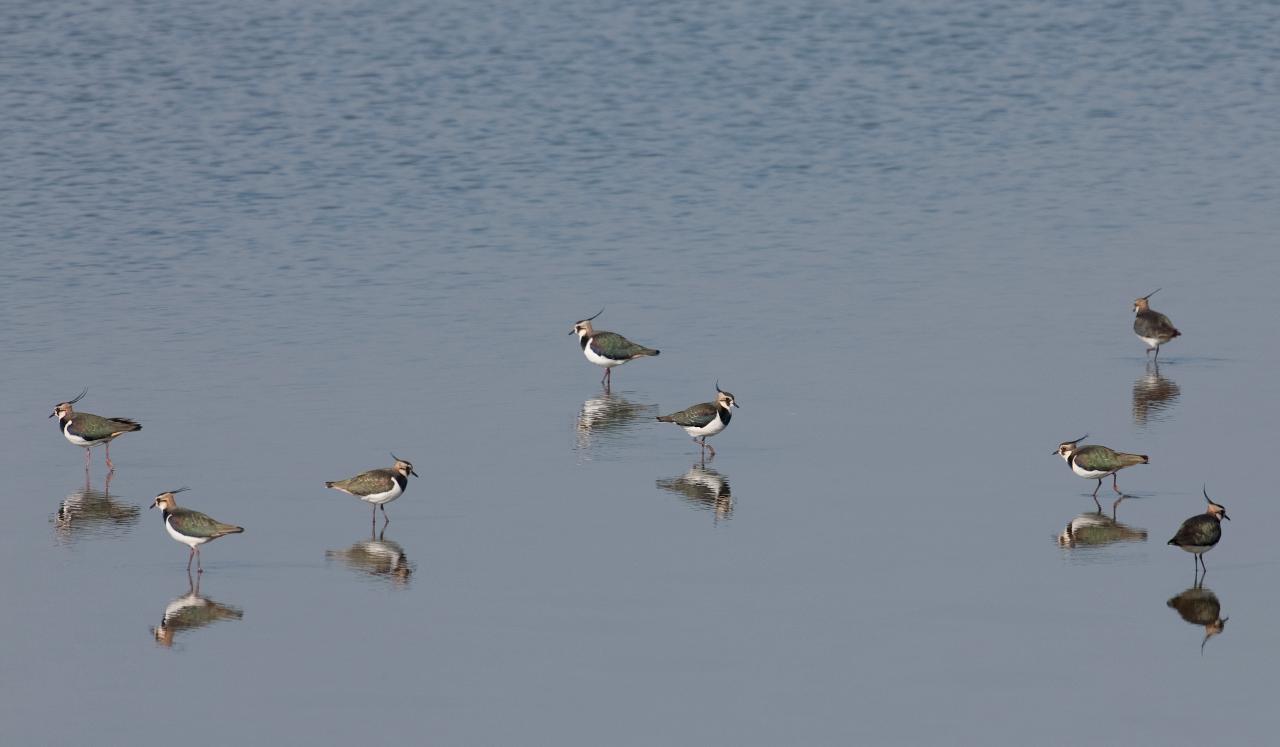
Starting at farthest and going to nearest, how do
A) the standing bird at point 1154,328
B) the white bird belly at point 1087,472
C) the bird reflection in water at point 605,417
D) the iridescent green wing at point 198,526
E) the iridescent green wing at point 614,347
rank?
the standing bird at point 1154,328 < the iridescent green wing at point 614,347 < the bird reflection in water at point 605,417 < the white bird belly at point 1087,472 < the iridescent green wing at point 198,526

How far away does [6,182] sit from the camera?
42.0 meters

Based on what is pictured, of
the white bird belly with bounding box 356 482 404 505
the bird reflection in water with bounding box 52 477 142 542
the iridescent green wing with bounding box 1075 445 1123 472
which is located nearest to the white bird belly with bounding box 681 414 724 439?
the white bird belly with bounding box 356 482 404 505

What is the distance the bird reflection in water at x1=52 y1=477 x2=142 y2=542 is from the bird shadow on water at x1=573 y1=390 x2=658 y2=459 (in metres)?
5.04

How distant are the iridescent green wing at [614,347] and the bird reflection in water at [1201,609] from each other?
1027 cm

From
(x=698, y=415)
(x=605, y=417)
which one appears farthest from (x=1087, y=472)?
(x=605, y=417)

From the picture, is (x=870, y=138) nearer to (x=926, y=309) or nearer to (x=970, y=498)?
(x=926, y=309)

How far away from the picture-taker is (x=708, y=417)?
75.2 feet

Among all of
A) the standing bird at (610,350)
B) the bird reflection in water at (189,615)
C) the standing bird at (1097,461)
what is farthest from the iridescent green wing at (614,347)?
the bird reflection in water at (189,615)

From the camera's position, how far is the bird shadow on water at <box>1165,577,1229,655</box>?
55.6 feet

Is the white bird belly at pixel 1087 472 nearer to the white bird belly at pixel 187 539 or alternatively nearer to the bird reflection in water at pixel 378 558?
the bird reflection in water at pixel 378 558

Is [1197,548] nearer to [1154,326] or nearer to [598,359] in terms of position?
[1154,326]

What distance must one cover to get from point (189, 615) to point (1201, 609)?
338 inches

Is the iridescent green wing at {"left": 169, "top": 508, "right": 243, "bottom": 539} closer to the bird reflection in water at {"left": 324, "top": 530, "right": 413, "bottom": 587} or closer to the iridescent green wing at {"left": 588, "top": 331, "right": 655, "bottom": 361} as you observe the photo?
the bird reflection in water at {"left": 324, "top": 530, "right": 413, "bottom": 587}

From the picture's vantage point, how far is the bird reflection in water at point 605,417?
23.9 m
